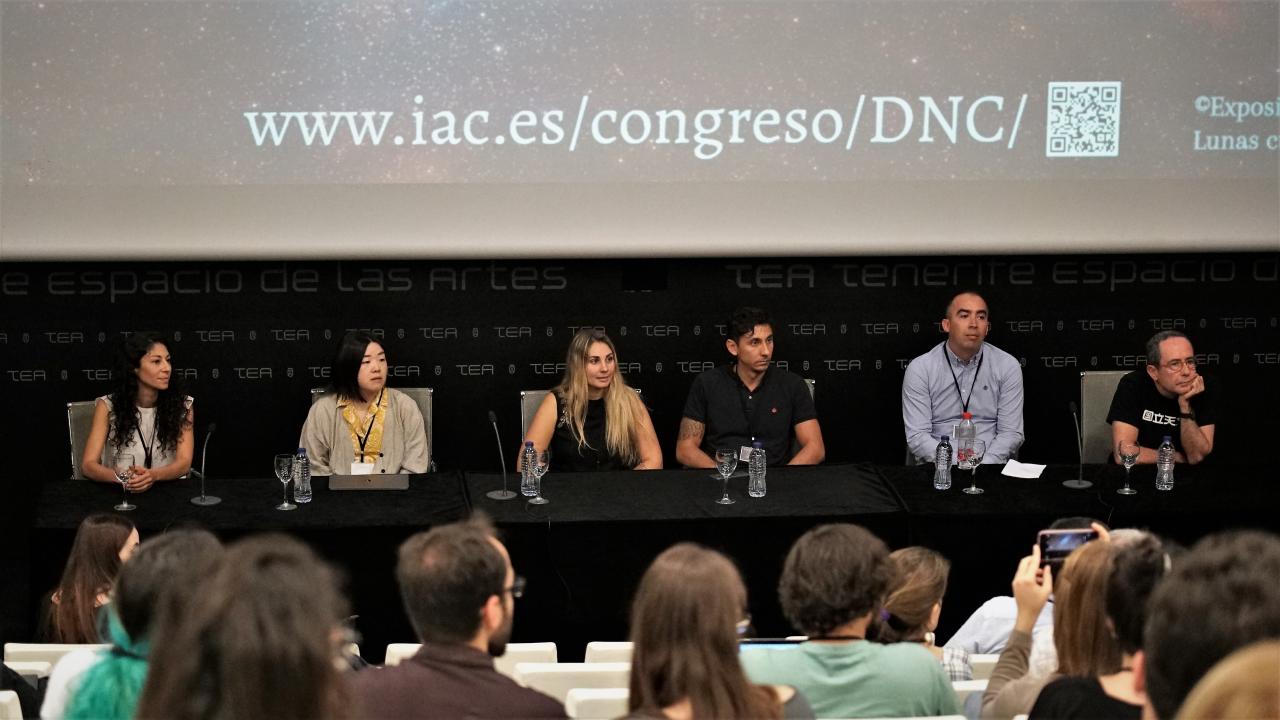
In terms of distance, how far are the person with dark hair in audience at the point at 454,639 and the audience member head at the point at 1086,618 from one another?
888mm

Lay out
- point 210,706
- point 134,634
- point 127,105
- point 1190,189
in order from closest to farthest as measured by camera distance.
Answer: point 210,706 → point 134,634 → point 127,105 → point 1190,189

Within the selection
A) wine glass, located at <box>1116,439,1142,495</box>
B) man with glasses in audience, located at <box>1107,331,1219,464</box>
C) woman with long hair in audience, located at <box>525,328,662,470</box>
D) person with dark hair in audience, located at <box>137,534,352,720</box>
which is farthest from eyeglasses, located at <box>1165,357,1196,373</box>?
person with dark hair in audience, located at <box>137,534,352,720</box>

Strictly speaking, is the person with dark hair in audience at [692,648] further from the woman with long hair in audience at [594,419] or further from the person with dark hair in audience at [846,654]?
the woman with long hair in audience at [594,419]

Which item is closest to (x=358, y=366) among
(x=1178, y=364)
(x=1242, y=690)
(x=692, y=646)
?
(x=1178, y=364)

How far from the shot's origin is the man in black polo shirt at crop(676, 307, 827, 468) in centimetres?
512

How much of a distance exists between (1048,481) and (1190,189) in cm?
170

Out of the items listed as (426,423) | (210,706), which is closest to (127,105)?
(426,423)

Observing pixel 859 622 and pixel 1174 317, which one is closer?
pixel 859 622

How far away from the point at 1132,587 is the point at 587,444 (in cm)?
300

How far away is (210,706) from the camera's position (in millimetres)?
1428

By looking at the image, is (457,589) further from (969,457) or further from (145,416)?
(145,416)

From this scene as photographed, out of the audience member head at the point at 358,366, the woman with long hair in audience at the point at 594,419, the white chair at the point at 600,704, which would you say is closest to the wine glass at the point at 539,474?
the woman with long hair in audience at the point at 594,419

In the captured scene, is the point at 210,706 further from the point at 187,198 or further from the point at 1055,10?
the point at 1055,10

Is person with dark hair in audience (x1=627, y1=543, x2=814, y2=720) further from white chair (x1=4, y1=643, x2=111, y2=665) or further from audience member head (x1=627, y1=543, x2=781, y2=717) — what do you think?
white chair (x1=4, y1=643, x2=111, y2=665)
